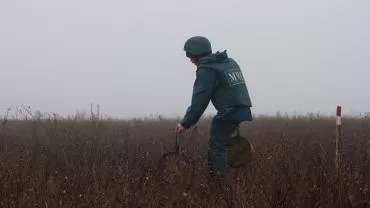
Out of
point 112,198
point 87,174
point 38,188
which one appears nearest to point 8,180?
point 38,188

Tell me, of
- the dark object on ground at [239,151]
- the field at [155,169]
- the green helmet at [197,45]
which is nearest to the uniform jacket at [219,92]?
the green helmet at [197,45]

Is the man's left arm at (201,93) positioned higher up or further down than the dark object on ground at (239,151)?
higher up

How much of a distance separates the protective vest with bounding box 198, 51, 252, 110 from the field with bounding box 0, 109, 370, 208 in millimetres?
465

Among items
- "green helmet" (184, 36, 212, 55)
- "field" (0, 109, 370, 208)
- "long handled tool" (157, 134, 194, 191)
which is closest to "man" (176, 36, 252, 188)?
"green helmet" (184, 36, 212, 55)

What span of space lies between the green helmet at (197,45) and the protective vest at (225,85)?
12 centimetres

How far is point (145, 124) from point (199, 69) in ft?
18.9

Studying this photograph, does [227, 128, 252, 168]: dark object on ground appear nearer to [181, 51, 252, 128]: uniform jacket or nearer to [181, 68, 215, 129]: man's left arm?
[181, 51, 252, 128]: uniform jacket

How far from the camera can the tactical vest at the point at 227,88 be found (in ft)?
19.7

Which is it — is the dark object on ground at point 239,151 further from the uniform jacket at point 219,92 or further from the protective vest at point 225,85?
the protective vest at point 225,85

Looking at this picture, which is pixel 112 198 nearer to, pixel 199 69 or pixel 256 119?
pixel 199 69

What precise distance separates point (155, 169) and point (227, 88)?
125cm

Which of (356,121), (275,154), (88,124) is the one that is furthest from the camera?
(356,121)

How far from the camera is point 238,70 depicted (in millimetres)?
6203

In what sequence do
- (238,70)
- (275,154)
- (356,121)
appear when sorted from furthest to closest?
(356,121)
(238,70)
(275,154)
